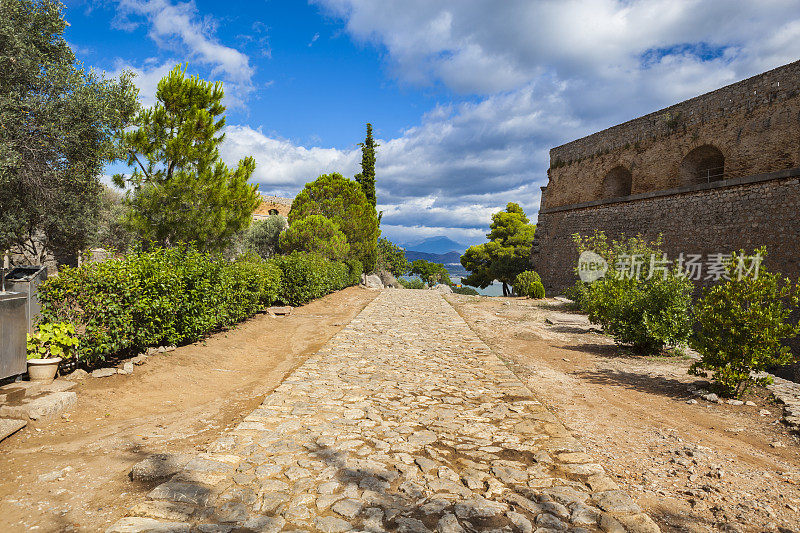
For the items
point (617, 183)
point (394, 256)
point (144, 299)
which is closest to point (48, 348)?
point (144, 299)

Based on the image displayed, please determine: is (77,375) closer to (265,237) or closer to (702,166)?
(702,166)

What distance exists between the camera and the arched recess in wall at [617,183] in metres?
19.2

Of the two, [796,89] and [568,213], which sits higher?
[796,89]

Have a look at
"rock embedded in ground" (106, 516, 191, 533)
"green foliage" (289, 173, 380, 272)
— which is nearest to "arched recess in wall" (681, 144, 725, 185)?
"green foliage" (289, 173, 380, 272)

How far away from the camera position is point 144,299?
5.74 m

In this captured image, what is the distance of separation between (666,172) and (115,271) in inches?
730

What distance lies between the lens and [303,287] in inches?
569

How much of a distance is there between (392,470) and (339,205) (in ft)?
73.1

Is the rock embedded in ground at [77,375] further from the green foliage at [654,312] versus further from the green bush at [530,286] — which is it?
the green bush at [530,286]

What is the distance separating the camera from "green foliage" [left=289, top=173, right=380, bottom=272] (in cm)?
2428

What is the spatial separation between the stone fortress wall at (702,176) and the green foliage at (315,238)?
41.8ft

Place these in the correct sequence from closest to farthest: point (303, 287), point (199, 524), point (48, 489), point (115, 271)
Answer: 1. point (199, 524)
2. point (48, 489)
3. point (115, 271)
4. point (303, 287)

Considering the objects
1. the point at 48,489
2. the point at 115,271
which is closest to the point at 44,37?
the point at 115,271

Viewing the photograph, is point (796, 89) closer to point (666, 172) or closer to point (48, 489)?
point (666, 172)
